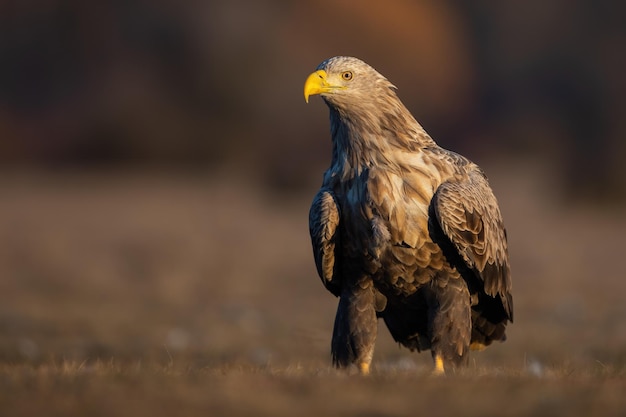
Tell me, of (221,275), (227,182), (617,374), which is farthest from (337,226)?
(227,182)

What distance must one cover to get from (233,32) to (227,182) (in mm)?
10081

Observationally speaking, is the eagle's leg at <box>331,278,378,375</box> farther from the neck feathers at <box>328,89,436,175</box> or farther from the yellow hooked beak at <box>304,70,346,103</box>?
the yellow hooked beak at <box>304,70,346,103</box>

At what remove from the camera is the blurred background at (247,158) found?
52.1ft

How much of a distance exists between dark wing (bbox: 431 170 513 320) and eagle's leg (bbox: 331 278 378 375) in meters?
0.79

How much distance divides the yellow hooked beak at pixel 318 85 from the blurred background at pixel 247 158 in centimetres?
420

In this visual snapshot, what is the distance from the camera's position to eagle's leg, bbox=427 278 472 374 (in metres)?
8.79

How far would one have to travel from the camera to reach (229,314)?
16.4 m

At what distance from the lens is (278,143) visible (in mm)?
38031

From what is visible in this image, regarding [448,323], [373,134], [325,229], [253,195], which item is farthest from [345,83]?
[253,195]

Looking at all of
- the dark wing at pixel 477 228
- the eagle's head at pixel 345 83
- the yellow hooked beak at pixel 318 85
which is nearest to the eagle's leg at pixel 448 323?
the dark wing at pixel 477 228

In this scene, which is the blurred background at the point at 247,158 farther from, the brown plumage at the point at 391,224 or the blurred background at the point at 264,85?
the brown plumage at the point at 391,224

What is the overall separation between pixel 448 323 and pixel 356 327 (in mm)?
689

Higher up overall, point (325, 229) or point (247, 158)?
point (325, 229)

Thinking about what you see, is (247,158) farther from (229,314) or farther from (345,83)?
(345,83)
